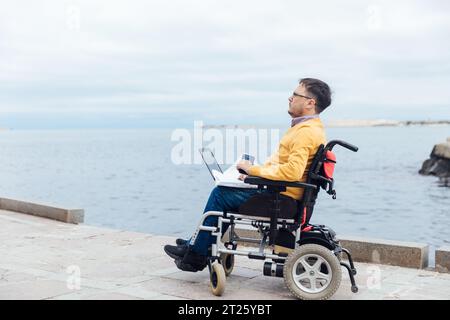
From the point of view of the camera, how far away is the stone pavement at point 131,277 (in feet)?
17.6

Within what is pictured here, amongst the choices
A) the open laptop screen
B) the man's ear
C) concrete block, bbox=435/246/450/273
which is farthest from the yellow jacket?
concrete block, bbox=435/246/450/273

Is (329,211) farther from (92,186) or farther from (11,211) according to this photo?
(11,211)

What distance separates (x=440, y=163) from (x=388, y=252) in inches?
1753

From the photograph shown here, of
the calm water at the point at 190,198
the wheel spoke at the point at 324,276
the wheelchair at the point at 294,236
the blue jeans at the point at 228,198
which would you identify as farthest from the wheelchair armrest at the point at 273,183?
the calm water at the point at 190,198

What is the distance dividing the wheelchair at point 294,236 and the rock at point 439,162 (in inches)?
1650

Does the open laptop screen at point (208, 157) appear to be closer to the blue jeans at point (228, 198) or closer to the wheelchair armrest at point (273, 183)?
the blue jeans at point (228, 198)

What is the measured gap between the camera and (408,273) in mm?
6379

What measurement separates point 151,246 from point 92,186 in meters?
41.5

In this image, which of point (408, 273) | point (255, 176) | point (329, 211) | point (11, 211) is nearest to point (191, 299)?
point (255, 176)

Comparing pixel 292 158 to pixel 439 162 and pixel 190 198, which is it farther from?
pixel 439 162

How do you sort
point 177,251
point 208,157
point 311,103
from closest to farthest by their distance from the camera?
point 311,103, point 208,157, point 177,251

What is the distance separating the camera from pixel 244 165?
534 centimetres

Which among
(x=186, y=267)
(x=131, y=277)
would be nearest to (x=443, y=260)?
(x=186, y=267)

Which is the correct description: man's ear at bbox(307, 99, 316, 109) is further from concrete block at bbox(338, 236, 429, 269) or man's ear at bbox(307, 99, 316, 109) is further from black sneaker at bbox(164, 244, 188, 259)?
concrete block at bbox(338, 236, 429, 269)
